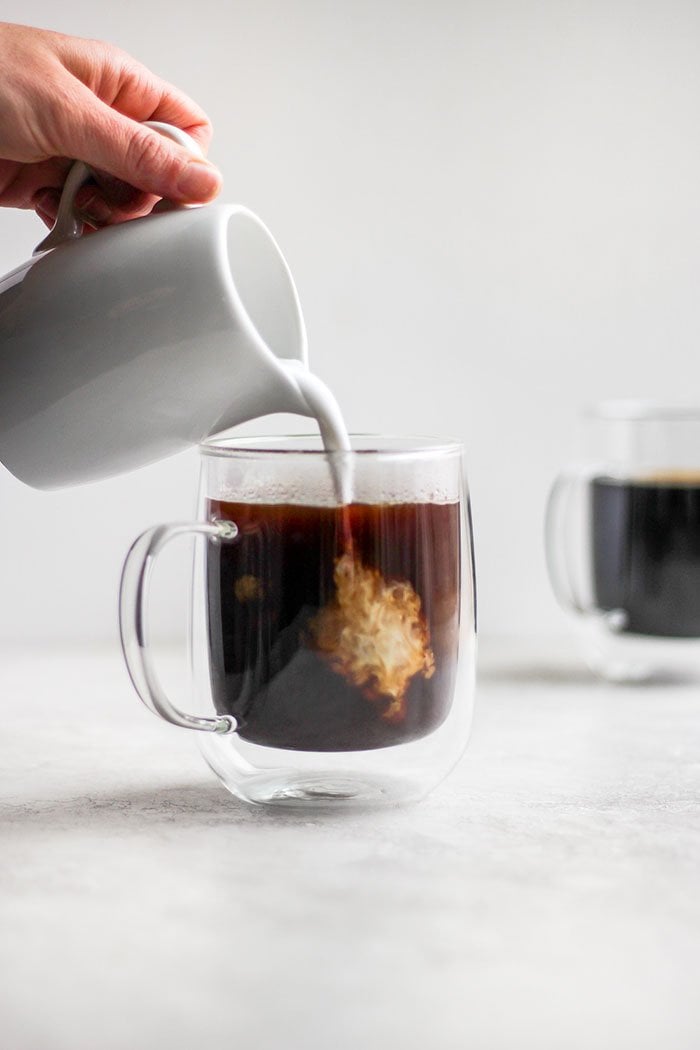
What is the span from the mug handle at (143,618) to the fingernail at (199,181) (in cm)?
21

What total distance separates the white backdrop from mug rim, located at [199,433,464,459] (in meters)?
0.46

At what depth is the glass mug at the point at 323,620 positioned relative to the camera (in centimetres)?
70

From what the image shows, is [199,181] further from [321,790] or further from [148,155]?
[321,790]

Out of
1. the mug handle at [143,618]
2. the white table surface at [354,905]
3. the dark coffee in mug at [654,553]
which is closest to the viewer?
the white table surface at [354,905]

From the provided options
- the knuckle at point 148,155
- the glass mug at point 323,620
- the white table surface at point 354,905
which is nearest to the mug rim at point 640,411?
the white table surface at point 354,905

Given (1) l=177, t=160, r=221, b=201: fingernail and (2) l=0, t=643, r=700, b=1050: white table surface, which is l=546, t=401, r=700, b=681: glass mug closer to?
(2) l=0, t=643, r=700, b=1050: white table surface

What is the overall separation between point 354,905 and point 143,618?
7.8 inches

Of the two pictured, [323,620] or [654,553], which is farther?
[654,553]

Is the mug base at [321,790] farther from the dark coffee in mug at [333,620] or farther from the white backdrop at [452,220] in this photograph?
the white backdrop at [452,220]

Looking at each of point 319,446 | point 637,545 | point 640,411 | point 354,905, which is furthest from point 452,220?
point 354,905

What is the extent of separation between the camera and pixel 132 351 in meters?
0.69

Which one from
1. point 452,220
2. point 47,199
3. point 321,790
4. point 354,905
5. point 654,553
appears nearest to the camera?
point 354,905

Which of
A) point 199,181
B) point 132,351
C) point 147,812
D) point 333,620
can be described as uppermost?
point 199,181

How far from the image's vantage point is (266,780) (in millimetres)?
753
